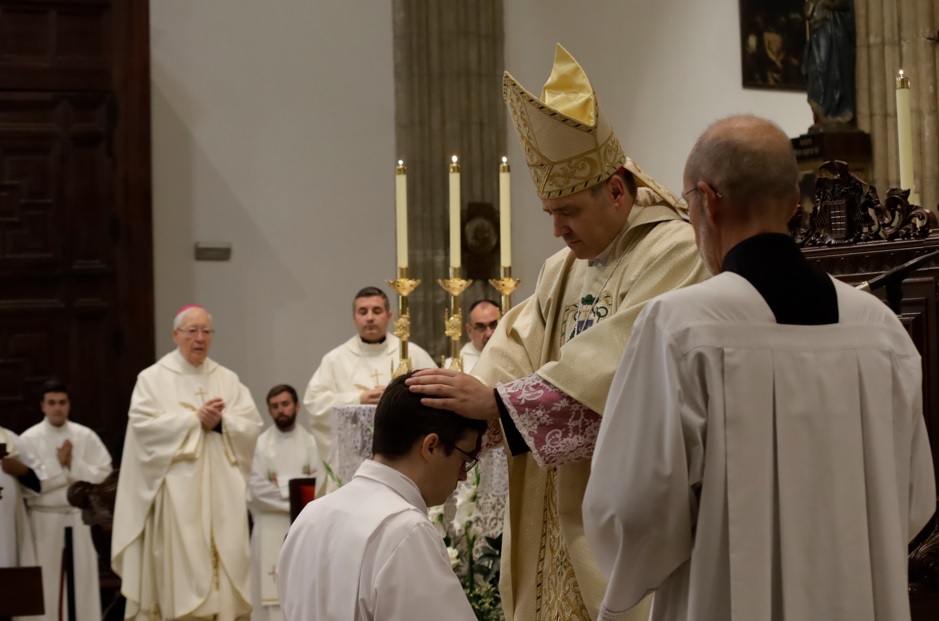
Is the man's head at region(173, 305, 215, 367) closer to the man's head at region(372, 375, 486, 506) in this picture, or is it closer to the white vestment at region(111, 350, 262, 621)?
the white vestment at region(111, 350, 262, 621)

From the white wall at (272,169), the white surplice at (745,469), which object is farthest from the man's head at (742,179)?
the white wall at (272,169)

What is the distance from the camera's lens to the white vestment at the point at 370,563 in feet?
7.58

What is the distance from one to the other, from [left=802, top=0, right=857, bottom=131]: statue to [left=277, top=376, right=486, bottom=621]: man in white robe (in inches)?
251

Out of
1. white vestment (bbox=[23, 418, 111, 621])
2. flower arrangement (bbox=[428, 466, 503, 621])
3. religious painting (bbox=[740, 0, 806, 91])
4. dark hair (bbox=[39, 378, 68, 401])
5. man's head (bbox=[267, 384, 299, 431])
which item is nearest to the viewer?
flower arrangement (bbox=[428, 466, 503, 621])

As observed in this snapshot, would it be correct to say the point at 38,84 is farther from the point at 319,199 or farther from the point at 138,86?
the point at 319,199

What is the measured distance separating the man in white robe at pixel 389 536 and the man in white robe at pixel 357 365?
610 centimetres

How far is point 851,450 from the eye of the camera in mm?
2133

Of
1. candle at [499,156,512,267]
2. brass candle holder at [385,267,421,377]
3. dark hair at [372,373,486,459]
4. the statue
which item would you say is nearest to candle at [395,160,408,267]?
brass candle holder at [385,267,421,377]

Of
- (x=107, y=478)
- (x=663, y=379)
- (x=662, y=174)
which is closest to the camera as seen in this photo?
(x=663, y=379)

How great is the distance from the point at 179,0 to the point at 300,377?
3.32m

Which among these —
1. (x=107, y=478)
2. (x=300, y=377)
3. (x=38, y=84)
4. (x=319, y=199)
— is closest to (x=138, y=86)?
(x=38, y=84)

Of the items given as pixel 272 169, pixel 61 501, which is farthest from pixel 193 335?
pixel 272 169

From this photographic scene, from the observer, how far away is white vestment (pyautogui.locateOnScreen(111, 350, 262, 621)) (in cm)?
851

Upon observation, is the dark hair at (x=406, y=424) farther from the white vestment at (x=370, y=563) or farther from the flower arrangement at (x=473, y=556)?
the flower arrangement at (x=473, y=556)
